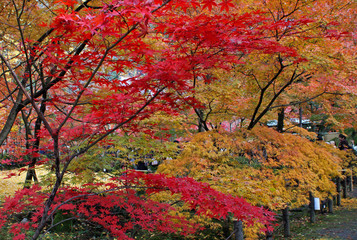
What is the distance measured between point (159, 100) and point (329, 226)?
10808 mm

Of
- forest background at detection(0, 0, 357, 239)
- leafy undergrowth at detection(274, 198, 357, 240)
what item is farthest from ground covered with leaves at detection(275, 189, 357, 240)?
forest background at detection(0, 0, 357, 239)

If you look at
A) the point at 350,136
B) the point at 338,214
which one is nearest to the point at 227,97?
the point at 338,214

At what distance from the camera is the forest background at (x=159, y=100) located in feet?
8.63

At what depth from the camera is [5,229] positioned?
6.56 meters

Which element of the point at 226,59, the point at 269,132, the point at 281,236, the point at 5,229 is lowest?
the point at 281,236

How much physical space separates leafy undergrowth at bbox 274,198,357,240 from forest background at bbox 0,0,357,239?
151 inches

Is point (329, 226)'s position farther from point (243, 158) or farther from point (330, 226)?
point (243, 158)

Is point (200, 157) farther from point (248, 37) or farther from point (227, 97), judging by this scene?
point (248, 37)

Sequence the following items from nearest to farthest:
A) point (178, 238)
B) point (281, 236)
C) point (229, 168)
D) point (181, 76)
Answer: point (181, 76), point (229, 168), point (178, 238), point (281, 236)

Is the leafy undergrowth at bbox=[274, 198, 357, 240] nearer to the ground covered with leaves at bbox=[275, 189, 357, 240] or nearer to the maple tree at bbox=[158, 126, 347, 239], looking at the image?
the ground covered with leaves at bbox=[275, 189, 357, 240]

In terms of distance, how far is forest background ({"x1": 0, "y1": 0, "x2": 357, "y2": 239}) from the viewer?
2629 mm

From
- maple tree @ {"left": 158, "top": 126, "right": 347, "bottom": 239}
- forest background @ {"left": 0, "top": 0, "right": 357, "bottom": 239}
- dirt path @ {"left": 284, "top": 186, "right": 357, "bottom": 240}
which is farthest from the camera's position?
dirt path @ {"left": 284, "top": 186, "right": 357, "bottom": 240}

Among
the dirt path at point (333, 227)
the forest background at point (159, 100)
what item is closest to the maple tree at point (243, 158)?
the forest background at point (159, 100)

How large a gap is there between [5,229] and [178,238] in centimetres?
481
